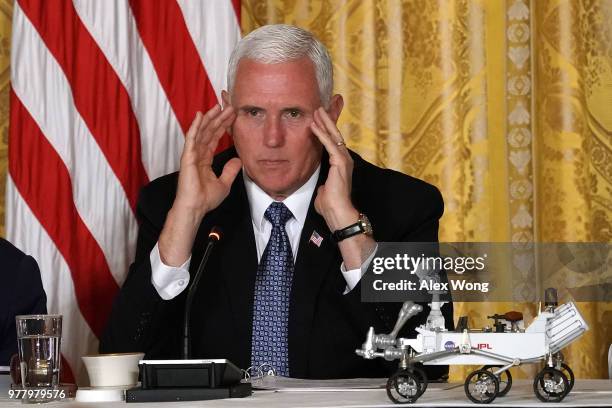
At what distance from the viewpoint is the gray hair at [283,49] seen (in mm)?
2764

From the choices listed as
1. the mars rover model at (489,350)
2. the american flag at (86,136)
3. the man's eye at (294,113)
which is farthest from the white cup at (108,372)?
the american flag at (86,136)

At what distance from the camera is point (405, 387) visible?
1682mm

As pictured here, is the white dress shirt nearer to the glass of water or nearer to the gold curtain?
the glass of water

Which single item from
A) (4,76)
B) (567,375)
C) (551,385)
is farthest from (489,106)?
(551,385)

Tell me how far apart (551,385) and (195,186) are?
1.20 metres

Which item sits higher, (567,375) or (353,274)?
(353,274)

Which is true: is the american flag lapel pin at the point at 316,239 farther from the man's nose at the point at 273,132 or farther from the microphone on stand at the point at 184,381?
the microphone on stand at the point at 184,381

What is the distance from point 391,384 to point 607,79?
222cm

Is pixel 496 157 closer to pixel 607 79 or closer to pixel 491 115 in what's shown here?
pixel 491 115

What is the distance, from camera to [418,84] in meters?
3.69

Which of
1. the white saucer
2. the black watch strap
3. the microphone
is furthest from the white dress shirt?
the white saucer

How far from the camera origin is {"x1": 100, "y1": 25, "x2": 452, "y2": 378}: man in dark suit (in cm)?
256

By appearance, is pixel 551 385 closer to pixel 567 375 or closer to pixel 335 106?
pixel 567 375

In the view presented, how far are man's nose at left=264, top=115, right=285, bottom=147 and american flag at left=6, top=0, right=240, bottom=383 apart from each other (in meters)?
0.57
